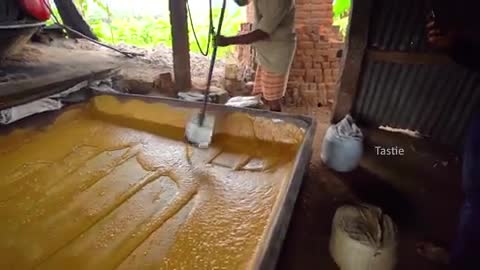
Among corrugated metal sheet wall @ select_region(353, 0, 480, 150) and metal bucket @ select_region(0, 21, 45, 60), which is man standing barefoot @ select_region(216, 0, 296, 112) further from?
metal bucket @ select_region(0, 21, 45, 60)

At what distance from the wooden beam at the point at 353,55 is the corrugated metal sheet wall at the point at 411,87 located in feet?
0.23

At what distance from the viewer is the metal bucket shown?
226 cm

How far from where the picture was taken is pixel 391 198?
2.61 m

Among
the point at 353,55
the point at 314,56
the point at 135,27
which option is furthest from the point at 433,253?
the point at 135,27

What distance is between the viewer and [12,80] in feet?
7.79

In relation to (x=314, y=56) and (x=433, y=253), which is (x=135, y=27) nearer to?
Answer: (x=314, y=56)

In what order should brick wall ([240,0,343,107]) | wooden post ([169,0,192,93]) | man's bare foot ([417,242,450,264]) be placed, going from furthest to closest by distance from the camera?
brick wall ([240,0,343,107]), wooden post ([169,0,192,93]), man's bare foot ([417,242,450,264])

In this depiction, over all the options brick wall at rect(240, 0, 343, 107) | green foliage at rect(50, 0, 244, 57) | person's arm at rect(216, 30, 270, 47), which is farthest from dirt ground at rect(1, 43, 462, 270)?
green foliage at rect(50, 0, 244, 57)

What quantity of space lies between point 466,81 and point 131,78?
3.56 meters

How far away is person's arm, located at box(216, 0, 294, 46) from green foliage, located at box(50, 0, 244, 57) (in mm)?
3482

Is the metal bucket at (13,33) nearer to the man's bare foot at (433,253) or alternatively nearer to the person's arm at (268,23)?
the person's arm at (268,23)

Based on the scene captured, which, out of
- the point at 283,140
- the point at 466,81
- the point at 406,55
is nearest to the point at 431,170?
the point at 466,81

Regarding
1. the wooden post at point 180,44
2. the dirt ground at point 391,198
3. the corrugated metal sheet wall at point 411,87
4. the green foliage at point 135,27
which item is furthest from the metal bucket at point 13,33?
the green foliage at point 135,27

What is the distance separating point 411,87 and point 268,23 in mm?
1432
